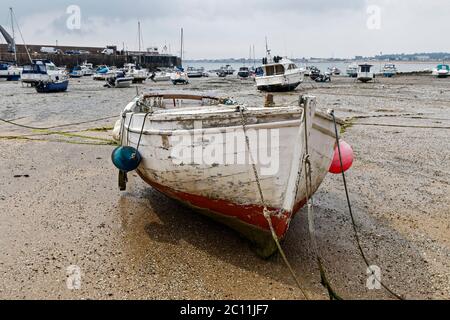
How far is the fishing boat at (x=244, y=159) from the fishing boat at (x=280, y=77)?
30446 millimetres

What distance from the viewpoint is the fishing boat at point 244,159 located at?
4695 mm

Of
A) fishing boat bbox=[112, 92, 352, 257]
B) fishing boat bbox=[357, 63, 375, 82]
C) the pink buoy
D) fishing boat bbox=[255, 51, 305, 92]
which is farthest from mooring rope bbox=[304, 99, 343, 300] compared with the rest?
fishing boat bbox=[357, 63, 375, 82]

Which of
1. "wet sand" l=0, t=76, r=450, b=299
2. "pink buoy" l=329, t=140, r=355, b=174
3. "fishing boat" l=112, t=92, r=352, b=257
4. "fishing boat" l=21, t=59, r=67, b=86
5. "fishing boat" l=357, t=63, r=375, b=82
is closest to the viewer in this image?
"wet sand" l=0, t=76, r=450, b=299

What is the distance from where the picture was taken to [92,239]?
18.5 ft

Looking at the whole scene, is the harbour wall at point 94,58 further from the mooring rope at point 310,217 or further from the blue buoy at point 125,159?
the mooring rope at point 310,217

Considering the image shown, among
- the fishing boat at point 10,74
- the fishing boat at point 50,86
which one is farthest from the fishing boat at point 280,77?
the fishing boat at point 10,74

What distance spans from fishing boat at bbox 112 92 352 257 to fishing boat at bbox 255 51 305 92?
30446 millimetres

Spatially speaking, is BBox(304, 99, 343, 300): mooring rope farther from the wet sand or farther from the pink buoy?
the pink buoy

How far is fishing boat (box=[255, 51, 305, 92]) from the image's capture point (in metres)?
35.1

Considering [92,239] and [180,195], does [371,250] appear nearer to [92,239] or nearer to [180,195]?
[180,195]
